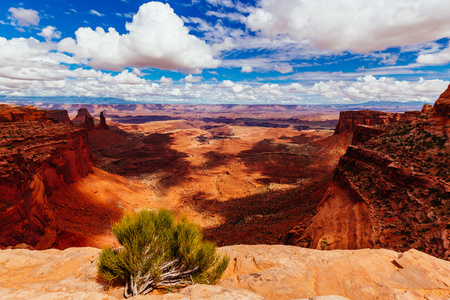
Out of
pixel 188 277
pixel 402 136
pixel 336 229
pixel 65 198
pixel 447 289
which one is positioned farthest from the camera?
pixel 65 198

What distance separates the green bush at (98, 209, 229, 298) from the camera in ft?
21.5

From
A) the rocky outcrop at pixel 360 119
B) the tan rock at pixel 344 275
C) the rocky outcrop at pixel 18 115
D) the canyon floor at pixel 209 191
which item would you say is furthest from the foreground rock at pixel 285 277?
the rocky outcrop at pixel 360 119

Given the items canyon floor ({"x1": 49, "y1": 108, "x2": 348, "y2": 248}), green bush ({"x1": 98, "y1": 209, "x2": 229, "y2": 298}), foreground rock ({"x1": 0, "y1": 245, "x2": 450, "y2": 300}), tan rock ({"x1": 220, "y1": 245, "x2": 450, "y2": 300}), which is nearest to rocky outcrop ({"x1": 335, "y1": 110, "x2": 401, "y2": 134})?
canyon floor ({"x1": 49, "y1": 108, "x2": 348, "y2": 248})

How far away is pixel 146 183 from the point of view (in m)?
49.3

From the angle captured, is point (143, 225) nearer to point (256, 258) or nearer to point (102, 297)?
point (102, 297)

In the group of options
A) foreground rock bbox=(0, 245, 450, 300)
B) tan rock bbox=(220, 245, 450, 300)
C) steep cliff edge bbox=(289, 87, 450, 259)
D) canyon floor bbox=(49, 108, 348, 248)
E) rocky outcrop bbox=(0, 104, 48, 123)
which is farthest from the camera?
rocky outcrop bbox=(0, 104, 48, 123)

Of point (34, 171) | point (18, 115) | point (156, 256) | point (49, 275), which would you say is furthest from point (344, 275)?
point (18, 115)

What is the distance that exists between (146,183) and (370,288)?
49676mm

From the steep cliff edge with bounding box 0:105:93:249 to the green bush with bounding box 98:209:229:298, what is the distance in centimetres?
1309

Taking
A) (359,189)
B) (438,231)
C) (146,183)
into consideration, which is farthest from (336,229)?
(146,183)

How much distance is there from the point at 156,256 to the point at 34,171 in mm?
21081

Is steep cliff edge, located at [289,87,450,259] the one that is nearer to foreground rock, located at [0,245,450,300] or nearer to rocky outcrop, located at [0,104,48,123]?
foreground rock, located at [0,245,450,300]

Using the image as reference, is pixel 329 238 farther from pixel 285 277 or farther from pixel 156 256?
pixel 156 256

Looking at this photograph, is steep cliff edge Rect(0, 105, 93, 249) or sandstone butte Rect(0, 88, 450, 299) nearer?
sandstone butte Rect(0, 88, 450, 299)
